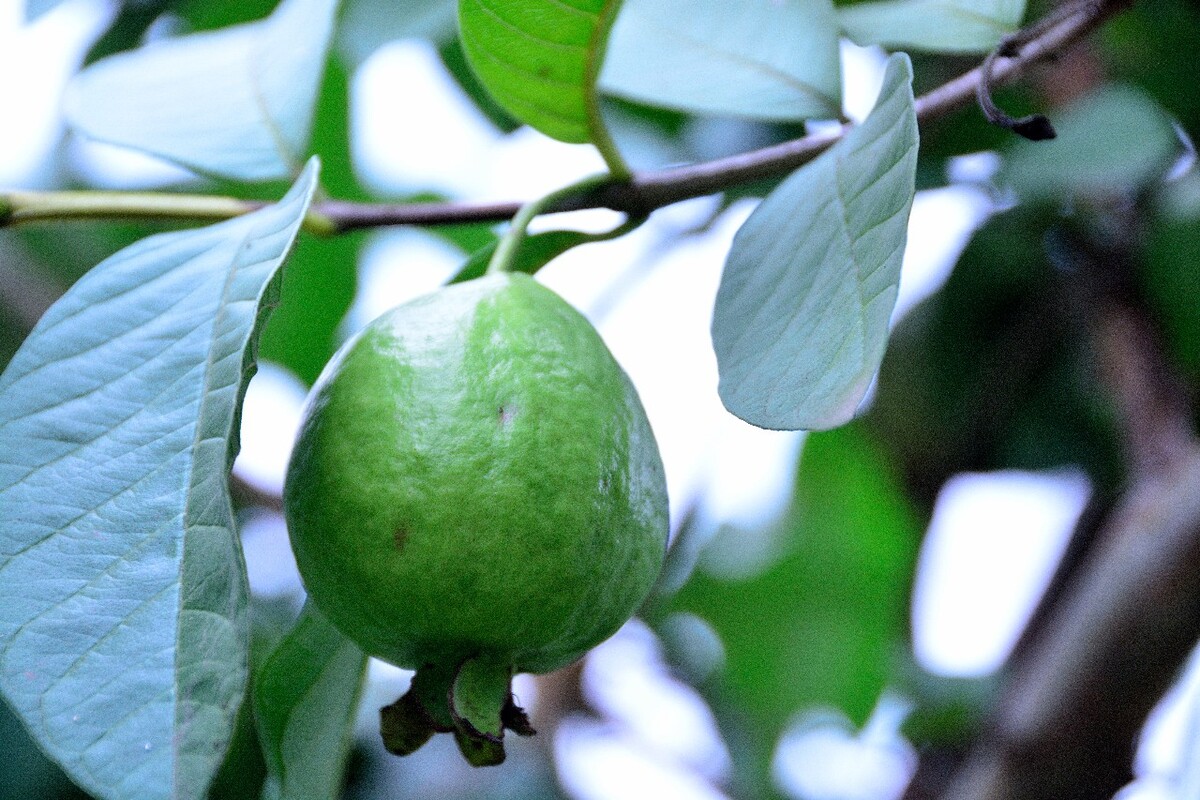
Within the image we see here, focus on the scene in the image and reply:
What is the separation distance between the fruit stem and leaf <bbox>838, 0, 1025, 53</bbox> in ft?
0.90

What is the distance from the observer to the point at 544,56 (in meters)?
0.84

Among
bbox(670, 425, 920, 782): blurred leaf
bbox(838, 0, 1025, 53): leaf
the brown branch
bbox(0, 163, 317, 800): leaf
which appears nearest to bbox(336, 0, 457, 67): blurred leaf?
bbox(838, 0, 1025, 53): leaf

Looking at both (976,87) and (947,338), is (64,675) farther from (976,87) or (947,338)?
(947,338)

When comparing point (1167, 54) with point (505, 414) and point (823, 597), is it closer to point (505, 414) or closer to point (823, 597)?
point (823, 597)

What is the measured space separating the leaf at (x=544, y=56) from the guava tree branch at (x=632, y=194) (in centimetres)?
5

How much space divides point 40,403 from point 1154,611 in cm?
103

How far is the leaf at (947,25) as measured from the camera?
90 centimetres

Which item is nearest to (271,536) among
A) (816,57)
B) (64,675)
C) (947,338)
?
(947,338)

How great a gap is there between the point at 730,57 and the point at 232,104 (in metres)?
0.40

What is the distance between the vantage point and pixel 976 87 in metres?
0.90

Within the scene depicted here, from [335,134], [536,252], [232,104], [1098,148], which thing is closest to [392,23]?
[335,134]

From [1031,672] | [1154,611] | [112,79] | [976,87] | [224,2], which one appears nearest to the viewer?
[976,87]

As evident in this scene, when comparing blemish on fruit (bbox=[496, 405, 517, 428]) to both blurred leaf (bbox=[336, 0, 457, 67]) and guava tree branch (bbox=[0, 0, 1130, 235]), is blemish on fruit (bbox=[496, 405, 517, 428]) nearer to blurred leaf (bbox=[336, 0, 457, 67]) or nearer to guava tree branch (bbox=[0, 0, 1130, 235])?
guava tree branch (bbox=[0, 0, 1130, 235])

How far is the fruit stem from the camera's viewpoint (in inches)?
31.6
